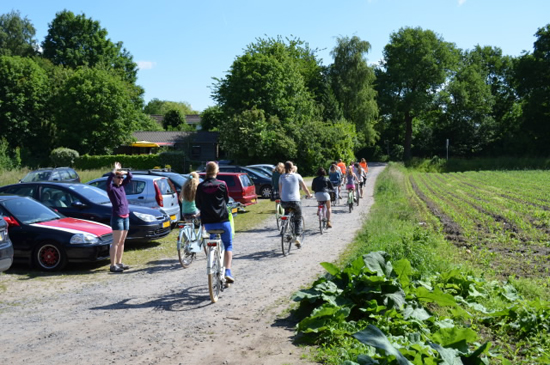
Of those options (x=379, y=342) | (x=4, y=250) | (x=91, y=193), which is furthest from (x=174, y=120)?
(x=379, y=342)

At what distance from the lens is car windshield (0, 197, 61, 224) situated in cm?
974

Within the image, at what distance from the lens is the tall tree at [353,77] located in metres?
56.3

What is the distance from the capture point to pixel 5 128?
46781mm

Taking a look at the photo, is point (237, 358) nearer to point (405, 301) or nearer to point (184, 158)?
point (405, 301)

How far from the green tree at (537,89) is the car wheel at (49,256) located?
5956 cm

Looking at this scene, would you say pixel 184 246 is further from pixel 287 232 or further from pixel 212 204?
pixel 212 204

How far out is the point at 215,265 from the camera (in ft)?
23.7

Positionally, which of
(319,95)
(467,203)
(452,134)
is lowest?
(467,203)

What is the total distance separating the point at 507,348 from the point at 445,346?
1200 mm

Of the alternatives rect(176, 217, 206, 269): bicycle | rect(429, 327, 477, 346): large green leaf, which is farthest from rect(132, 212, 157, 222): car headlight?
rect(429, 327, 477, 346): large green leaf

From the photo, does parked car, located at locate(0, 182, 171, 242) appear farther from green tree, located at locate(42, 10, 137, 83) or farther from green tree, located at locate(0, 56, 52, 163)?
green tree, located at locate(42, 10, 137, 83)

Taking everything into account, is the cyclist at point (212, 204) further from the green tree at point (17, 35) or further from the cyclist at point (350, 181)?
the green tree at point (17, 35)

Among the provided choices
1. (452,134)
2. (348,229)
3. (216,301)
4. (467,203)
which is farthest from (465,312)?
(452,134)

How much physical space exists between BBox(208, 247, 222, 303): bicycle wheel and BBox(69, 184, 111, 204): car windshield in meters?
5.50
